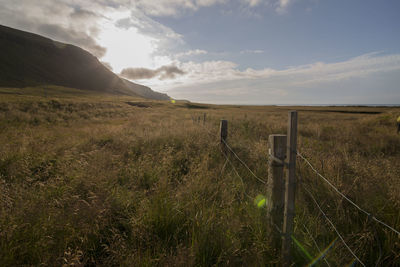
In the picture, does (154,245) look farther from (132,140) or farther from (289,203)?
(132,140)

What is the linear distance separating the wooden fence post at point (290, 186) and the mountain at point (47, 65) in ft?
343

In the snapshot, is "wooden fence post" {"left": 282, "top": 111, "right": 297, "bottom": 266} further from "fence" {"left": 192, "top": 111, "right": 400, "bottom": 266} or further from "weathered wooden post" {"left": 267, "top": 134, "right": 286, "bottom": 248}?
Answer: "weathered wooden post" {"left": 267, "top": 134, "right": 286, "bottom": 248}

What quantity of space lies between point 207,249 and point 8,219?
2.45 metres

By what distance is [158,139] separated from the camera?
6977 mm

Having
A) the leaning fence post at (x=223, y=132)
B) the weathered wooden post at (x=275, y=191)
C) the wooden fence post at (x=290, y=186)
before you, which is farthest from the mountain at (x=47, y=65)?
the wooden fence post at (x=290, y=186)

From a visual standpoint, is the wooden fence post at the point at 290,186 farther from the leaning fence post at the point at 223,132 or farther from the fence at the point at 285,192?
the leaning fence post at the point at 223,132

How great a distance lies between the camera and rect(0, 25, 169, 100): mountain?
89412mm

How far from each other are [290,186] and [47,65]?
156m

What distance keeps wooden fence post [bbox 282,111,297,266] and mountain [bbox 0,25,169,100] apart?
104687mm

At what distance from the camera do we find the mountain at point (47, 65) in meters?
89.4

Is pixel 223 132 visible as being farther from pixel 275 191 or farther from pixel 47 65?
pixel 47 65

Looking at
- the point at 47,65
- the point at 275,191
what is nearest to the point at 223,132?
the point at 275,191

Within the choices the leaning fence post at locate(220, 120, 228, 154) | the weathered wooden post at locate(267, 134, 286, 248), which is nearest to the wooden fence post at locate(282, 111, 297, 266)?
the weathered wooden post at locate(267, 134, 286, 248)

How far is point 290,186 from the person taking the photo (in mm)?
1892
